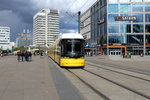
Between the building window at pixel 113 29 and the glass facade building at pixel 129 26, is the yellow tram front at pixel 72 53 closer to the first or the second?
the glass facade building at pixel 129 26

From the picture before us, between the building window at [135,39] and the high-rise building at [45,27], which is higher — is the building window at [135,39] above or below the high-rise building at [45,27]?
below

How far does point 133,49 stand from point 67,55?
187ft

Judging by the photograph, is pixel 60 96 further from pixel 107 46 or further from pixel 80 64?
pixel 107 46

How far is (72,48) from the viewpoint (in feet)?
58.0

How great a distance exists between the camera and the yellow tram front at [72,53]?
17359 mm

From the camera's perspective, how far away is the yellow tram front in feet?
57.0

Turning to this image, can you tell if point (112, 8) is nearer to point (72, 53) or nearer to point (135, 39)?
point (135, 39)

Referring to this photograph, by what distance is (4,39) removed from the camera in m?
183

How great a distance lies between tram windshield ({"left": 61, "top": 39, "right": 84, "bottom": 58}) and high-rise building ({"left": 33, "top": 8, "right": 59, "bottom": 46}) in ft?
442

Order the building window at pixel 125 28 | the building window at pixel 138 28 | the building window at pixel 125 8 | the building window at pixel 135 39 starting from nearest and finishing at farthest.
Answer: the building window at pixel 135 39 → the building window at pixel 138 28 → the building window at pixel 125 28 → the building window at pixel 125 8

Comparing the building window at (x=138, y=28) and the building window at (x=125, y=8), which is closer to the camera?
the building window at (x=138, y=28)

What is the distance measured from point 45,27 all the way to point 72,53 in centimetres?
14223

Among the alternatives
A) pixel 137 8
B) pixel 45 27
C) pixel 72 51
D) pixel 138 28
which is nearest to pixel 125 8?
pixel 137 8

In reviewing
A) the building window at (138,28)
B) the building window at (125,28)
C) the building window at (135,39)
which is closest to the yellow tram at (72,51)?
the building window at (135,39)
